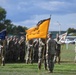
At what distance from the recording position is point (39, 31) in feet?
66.3

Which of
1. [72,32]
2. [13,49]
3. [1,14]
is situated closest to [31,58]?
[13,49]

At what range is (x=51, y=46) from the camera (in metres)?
21.2

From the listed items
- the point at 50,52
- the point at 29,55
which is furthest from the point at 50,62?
the point at 29,55

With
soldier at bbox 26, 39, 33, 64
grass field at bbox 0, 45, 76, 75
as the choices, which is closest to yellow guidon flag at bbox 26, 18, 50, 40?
grass field at bbox 0, 45, 76, 75

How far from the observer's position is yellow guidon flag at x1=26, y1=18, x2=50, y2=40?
65.7ft

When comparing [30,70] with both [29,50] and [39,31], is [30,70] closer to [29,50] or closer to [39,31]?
[39,31]

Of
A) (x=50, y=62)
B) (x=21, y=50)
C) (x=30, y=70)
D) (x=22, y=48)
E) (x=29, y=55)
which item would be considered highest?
(x=22, y=48)

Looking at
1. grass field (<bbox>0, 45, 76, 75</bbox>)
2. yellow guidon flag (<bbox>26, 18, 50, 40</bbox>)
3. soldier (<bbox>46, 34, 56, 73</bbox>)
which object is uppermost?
yellow guidon flag (<bbox>26, 18, 50, 40</bbox>)

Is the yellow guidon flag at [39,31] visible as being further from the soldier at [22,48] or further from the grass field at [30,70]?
the soldier at [22,48]

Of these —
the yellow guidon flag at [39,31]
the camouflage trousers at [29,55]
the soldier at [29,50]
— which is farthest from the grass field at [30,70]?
the soldier at [29,50]

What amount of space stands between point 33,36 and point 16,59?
13070 millimetres

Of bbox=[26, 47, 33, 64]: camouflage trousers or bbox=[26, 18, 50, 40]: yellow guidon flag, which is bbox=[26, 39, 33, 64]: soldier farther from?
bbox=[26, 18, 50, 40]: yellow guidon flag

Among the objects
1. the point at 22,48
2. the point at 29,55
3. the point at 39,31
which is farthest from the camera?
the point at 22,48

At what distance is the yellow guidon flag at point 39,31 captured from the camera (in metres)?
20.0
